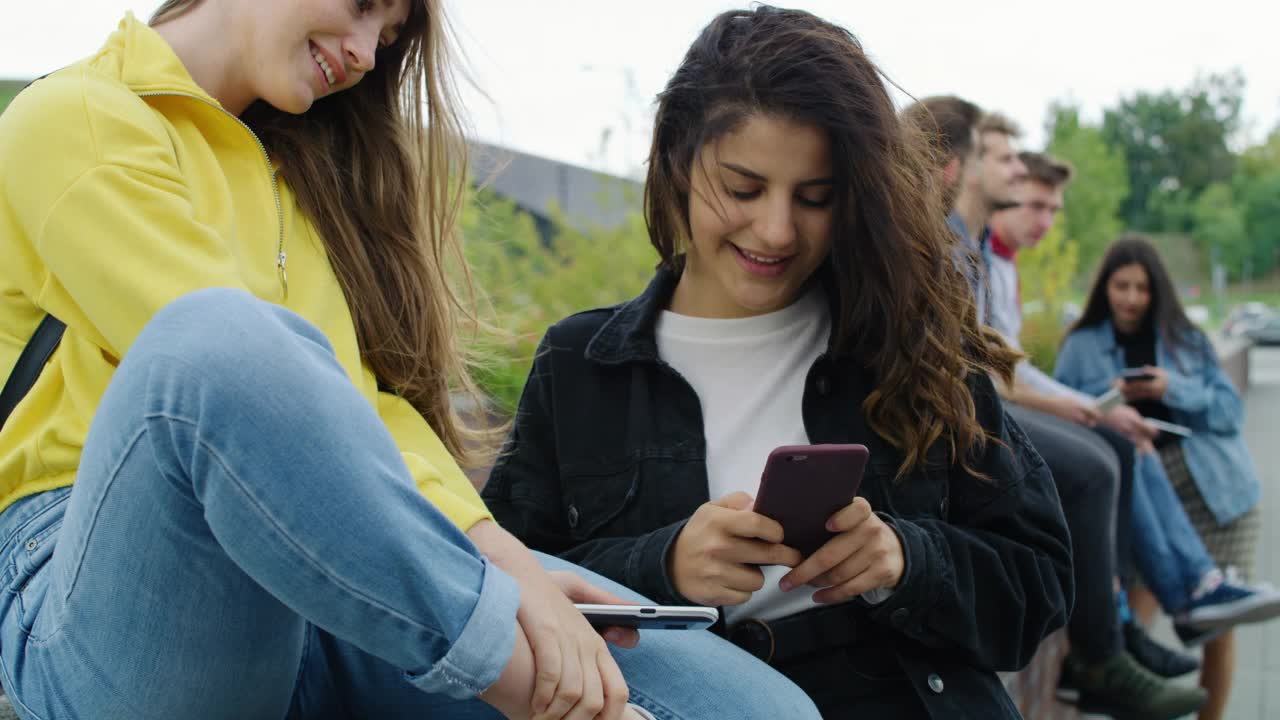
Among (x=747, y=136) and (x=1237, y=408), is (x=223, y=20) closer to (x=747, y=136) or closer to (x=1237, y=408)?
(x=747, y=136)

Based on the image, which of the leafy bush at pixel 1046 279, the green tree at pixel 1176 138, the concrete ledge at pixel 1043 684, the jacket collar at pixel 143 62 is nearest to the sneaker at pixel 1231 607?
the concrete ledge at pixel 1043 684

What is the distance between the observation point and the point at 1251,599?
15.6ft

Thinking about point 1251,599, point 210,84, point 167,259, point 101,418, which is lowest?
point 1251,599

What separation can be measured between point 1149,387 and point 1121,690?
1826mm

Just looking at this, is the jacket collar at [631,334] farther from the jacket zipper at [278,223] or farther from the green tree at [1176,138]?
the green tree at [1176,138]

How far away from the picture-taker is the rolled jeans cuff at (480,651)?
4.50 ft

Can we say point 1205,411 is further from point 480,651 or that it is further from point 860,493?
point 480,651

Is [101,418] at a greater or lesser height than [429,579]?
greater

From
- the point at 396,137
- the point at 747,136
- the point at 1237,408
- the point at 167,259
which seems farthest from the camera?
the point at 1237,408

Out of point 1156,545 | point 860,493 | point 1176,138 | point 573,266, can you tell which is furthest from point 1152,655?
point 1176,138

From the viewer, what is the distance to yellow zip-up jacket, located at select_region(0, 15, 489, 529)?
5.29 ft

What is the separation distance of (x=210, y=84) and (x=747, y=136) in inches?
36.8

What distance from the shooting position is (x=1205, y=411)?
214 inches

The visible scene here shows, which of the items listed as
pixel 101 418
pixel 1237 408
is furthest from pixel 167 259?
pixel 1237 408
